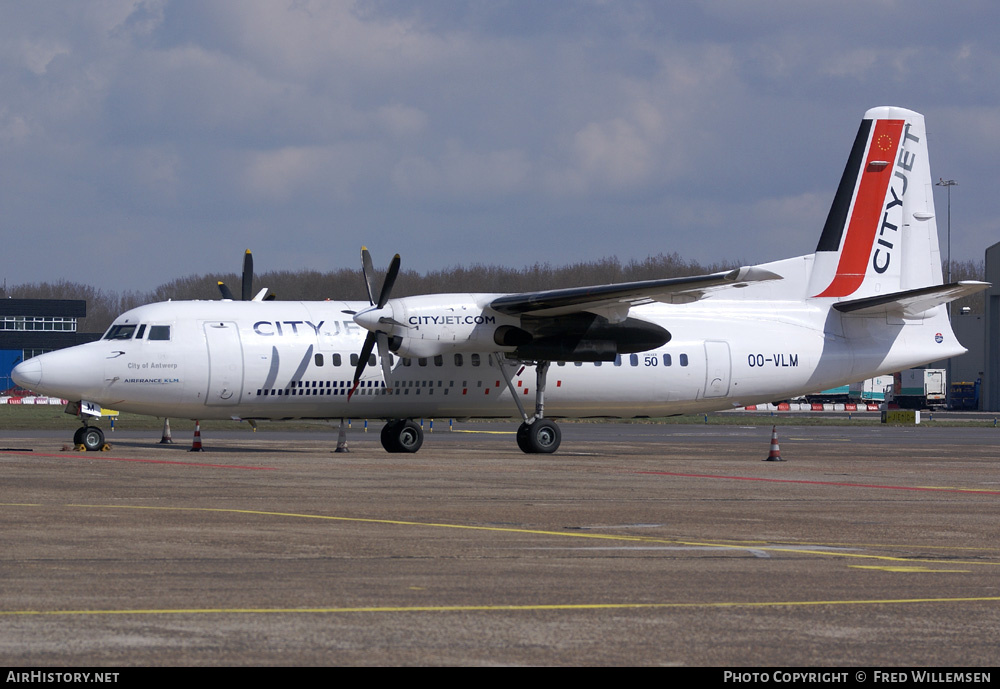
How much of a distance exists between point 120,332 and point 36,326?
11206 cm

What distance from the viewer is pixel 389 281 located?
29766 mm

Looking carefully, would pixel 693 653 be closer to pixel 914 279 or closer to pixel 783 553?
pixel 783 553

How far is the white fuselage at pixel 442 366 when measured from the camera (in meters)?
27.9

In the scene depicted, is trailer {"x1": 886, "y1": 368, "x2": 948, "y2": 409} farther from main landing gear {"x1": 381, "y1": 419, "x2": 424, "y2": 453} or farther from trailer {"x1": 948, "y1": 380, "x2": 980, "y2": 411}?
main landing gear {"x1": 381, "y1": 419, "x2": 424, "y2": 453}

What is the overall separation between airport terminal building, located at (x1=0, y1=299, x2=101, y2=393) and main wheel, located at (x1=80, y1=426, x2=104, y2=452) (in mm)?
106325

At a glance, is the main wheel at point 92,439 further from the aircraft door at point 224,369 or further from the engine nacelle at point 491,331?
the engine nacelle at point 491,331

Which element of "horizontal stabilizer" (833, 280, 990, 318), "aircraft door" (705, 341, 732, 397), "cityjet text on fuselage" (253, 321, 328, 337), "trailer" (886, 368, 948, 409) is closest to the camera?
"cityjet text on fuselage" (253, 321, 328, 337)

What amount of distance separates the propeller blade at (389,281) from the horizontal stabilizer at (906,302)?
12.2 m

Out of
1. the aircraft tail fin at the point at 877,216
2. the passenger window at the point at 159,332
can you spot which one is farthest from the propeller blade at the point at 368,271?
the aircraft tail fin at the point at 877,216

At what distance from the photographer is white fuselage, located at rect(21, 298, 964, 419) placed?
91.5ft

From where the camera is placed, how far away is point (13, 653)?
6.96 metres

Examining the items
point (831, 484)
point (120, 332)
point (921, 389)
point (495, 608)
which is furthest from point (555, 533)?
Result: point (921, 389)

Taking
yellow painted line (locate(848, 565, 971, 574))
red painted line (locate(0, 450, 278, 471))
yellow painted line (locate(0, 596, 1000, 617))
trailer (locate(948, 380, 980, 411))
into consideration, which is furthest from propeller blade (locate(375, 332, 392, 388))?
trailer (locate(948, 380, 980, 411))

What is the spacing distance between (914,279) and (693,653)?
95.2 ft
